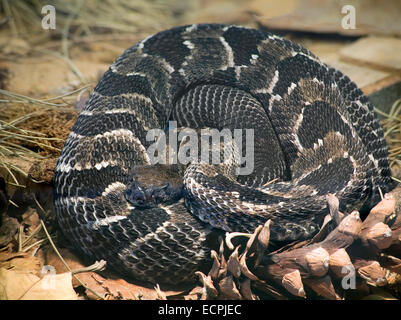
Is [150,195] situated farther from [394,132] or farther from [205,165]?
[394,132]

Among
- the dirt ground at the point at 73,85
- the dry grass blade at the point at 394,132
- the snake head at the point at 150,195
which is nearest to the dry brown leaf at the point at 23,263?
the dirt ground at the point at 73,85

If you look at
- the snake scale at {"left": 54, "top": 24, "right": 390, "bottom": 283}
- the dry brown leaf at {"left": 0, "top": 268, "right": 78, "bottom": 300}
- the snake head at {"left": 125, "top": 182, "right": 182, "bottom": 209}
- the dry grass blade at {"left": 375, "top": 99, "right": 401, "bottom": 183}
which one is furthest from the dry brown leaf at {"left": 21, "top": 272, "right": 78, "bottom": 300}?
the dry grass blade at {"left": 375, "top": 99, "right": 401, "bottom": 183}

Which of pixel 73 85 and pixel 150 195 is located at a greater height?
pixel 73 85

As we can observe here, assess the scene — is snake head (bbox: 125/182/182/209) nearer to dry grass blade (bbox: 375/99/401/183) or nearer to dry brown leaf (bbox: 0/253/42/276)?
dry brown leaf (bbox: 0/253/42/276)

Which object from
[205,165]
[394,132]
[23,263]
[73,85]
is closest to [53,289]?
[23,263]

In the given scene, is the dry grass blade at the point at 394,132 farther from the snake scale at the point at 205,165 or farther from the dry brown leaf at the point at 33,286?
the dry brown leaf at the point at 33,286
